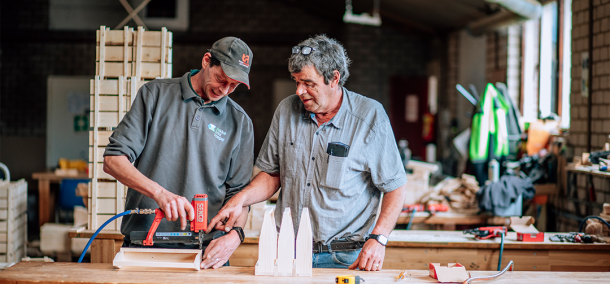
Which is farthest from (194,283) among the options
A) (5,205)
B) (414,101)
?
(414,101)

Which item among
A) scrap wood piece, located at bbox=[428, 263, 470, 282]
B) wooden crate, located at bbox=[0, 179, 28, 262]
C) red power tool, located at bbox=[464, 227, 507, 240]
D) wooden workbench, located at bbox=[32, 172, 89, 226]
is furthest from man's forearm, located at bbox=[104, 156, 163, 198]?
wooden workbench, located at bbox=[32, 172, 89, 226]

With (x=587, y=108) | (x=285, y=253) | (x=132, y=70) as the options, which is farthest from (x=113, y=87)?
(x=587, y=108)

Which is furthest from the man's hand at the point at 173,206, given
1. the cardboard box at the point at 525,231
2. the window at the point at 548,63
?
the window at the point at 548,63

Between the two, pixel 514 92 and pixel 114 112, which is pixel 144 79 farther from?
pixel 514 92

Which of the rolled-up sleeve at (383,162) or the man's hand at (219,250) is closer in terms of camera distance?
the man's hand at (219,250)

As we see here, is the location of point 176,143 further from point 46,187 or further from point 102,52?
point 46,187

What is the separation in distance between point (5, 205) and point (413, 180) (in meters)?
3.44

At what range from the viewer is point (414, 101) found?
9.72 meters

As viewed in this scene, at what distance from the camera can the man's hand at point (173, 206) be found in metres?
1.86

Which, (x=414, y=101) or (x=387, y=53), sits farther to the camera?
(x=387, y=53)

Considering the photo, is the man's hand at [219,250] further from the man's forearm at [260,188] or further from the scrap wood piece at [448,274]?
the scrap wood piece at [448,274]

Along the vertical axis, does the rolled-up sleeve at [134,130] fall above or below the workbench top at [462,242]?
above

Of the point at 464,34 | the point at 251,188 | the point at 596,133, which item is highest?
the point at 464,34

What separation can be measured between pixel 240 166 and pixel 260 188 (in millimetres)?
139
